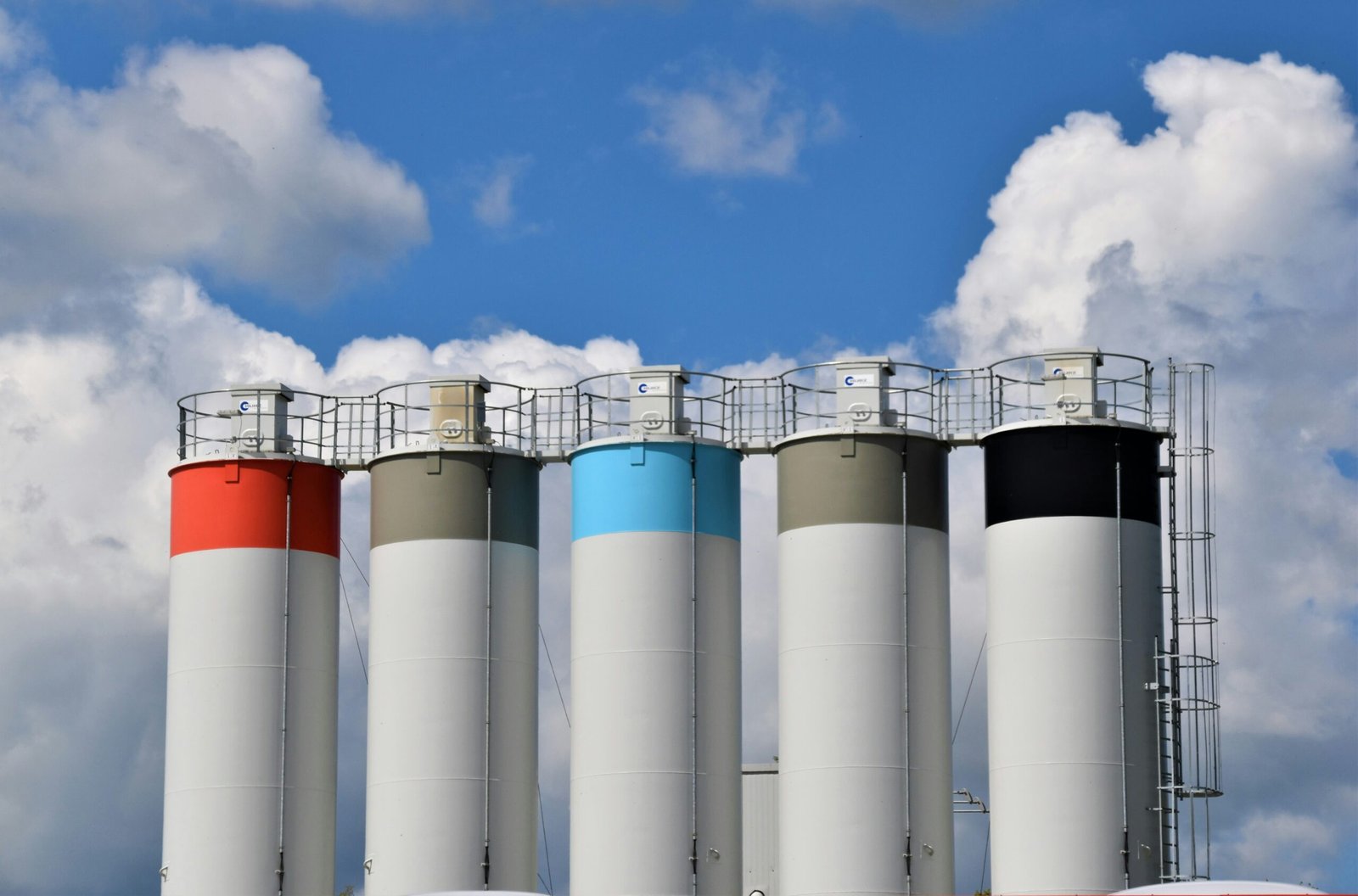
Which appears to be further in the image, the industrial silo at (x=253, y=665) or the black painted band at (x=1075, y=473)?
the industrial silo at (x=253, y=665)

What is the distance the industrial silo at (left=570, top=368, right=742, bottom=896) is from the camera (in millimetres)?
60594

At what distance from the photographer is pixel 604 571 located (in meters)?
61.8

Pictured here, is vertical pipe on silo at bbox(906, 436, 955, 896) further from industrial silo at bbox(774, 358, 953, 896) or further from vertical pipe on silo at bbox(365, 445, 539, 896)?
vertical pipe on silo at bbox(365, 445, 539, 896)

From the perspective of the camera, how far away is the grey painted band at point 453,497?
209 ft

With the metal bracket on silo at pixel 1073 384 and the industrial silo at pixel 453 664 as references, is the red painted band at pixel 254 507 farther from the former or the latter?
the metal bracket on silo at pixel 1073 384

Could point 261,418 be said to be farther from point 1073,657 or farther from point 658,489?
point 1073,657

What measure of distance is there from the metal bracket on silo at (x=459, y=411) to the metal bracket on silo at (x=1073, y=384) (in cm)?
1476

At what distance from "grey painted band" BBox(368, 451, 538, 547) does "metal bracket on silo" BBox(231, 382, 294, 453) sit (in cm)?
362

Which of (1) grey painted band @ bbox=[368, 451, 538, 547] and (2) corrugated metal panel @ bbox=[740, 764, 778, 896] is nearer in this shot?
(1) grey painted band @ bbox=[368, 451, 538, 547]

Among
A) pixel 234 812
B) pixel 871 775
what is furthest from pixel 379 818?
pixel 871 775

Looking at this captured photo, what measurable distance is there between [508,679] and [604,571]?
421 cm

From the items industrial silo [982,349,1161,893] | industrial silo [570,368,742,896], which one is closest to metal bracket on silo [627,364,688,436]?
industrial silo [570,368,742,896]

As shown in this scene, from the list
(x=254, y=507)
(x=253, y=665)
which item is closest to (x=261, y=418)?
(x=254, y=507)

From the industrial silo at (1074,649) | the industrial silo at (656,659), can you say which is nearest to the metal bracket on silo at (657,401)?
the industrial silo at (656,659)
